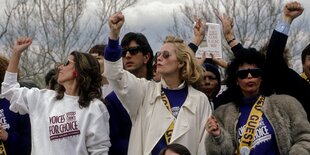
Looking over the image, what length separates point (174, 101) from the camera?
15.3ft

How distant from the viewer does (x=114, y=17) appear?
14.5ft

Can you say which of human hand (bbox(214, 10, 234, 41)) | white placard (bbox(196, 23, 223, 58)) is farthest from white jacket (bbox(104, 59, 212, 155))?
white placard (bbox(196, 23, 223, 58))

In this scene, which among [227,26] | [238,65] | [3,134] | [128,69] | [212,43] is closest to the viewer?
[238,65]

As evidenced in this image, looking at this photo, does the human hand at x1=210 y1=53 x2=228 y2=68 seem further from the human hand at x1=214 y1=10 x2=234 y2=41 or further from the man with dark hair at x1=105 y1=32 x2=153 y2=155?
the man with dark hair at x1=105 y1=32 x2=153 y2=155

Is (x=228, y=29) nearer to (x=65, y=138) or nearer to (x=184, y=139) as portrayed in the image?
(x=184, y=139)

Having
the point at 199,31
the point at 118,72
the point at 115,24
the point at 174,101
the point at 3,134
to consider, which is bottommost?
the point at 3,134

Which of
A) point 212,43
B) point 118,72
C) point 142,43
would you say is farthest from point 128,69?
point 212,43

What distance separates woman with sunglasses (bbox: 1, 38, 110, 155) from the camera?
4.52 metres

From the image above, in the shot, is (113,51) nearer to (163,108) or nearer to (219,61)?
(163,108)

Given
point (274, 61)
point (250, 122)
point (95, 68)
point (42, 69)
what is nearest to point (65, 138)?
point (95, 68)

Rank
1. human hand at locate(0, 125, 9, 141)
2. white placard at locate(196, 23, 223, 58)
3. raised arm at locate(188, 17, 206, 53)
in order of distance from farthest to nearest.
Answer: white placard at locate(196, 23, 223, 58) → raised arm at locate(188, 17, 206, 53) → human hand at locate(0, 125, 9, 141)

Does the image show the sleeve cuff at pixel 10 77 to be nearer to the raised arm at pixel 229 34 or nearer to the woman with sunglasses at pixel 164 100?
the woman with sunglasses at pixel 164 100

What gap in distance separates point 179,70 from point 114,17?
77cm

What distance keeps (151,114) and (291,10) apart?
1.53 meters
